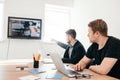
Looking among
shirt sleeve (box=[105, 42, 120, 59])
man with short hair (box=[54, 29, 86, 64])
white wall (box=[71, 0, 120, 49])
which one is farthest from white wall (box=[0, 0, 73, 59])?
shirt sleeve (box=[105, 42, 120, 59])

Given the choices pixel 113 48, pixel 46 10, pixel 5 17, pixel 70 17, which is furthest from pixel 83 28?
pixel 113 48

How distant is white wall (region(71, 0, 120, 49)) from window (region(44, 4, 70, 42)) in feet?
0.85

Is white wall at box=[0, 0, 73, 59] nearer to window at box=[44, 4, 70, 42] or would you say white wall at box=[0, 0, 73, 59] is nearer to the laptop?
window at box=[44, 4, 70, 42]

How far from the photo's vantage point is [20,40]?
4793 mm

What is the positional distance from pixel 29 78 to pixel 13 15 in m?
3.39

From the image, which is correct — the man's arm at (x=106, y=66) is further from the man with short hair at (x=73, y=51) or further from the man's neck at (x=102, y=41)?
the man with short hair at (x=73, y=51)

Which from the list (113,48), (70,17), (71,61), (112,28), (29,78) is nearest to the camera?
(29,78)

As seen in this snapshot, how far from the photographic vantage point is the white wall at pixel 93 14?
351 cm

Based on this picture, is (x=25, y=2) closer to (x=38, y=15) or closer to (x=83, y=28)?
(x=38, y=15)

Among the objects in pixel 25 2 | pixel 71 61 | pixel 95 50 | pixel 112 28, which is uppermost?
pixel 25 2

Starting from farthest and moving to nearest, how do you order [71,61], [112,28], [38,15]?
[38,15], [112,28], [71,61]

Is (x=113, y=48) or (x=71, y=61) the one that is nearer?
(x=113, y=48)

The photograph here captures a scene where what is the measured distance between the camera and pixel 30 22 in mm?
4809

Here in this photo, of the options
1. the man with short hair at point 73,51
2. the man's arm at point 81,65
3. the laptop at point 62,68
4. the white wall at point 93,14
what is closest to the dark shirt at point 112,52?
the man's arm at point 81,65
